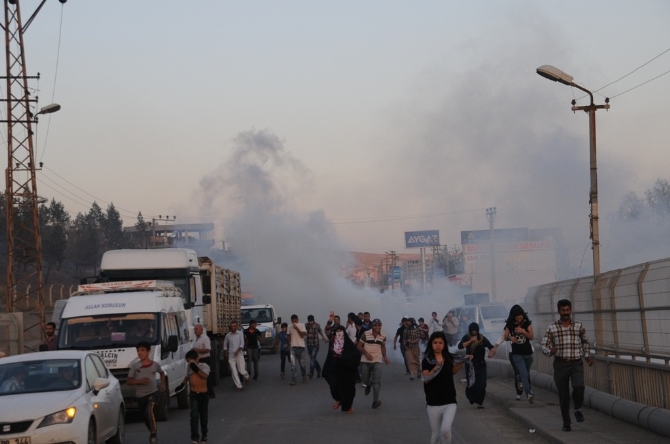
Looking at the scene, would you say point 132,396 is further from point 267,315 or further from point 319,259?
point 319,259

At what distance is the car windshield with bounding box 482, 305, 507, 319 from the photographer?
112 ft

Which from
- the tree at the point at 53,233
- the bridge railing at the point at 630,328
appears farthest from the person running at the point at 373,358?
the tree at the point at 53,233

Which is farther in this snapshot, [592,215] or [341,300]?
[341,300]

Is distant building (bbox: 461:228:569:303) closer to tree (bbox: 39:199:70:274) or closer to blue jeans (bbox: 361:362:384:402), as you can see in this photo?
tree (bbox: 39:199:70:274)

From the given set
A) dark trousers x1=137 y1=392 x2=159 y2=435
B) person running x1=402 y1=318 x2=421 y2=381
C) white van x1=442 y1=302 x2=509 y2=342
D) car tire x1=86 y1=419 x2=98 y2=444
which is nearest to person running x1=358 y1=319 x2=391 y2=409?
dark trousers x1=137 y1=392 x2=159 y2=435

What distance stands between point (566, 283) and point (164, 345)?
333 inches

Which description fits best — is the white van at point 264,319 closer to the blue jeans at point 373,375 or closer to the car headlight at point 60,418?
the blue jeans at point 373,375

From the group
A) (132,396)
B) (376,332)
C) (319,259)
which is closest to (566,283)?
(376,332)

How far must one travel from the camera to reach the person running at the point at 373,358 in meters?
18.4

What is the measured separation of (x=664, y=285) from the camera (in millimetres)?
12070

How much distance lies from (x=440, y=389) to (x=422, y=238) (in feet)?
439

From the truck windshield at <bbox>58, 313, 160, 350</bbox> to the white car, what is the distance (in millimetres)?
4230

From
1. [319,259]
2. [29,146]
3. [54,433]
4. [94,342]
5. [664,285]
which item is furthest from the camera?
[319,259]

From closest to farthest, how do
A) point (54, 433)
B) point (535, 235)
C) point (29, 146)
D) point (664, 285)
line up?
point (54, 433) → point (664, 285) → point (29, 146) → point (535, 235)
